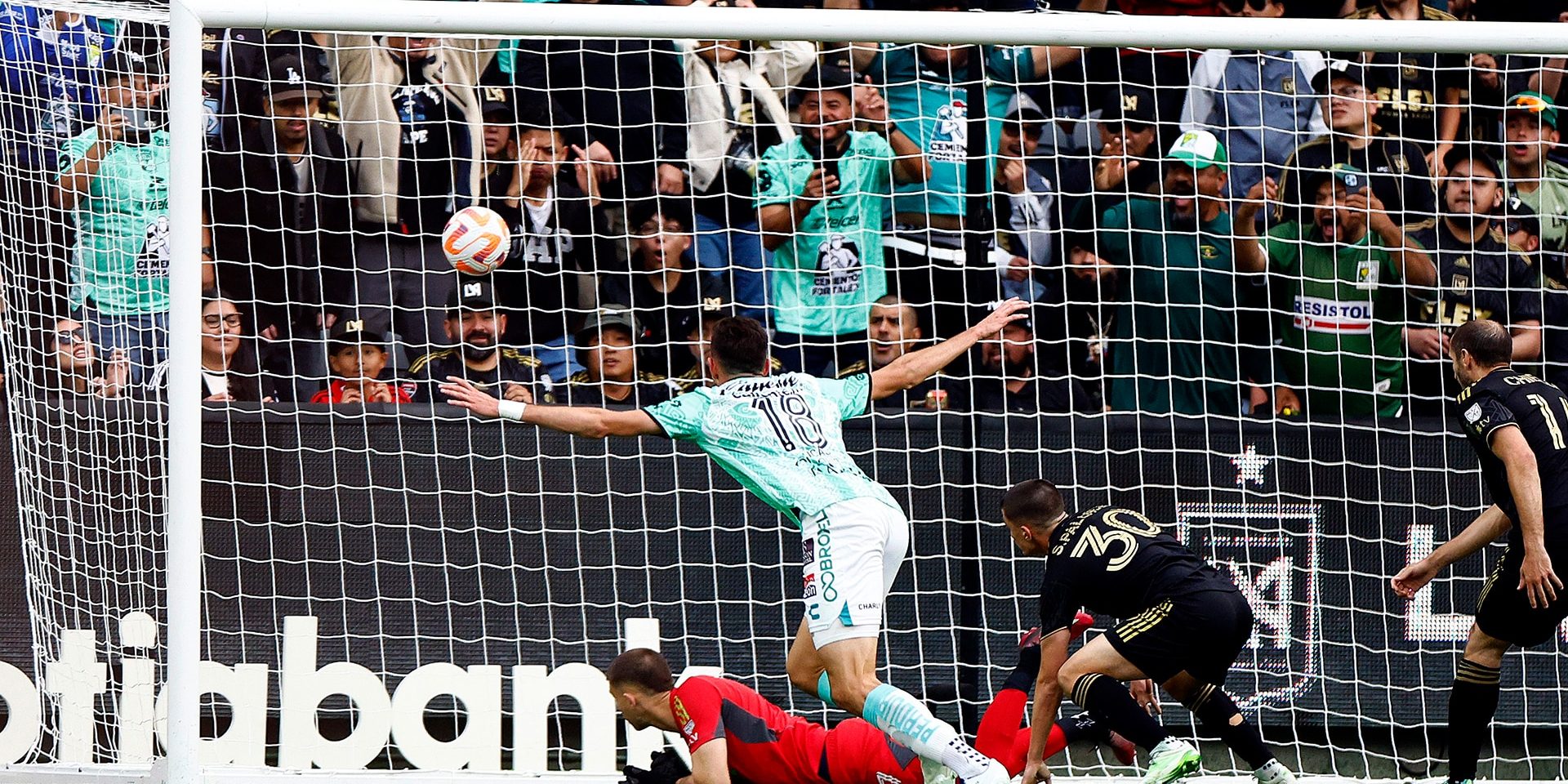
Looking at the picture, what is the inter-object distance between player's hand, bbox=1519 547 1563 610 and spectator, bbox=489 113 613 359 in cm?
413

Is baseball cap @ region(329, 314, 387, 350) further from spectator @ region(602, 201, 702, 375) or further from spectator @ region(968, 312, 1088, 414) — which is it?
spectator @ region(968, 312, 1088, 414)

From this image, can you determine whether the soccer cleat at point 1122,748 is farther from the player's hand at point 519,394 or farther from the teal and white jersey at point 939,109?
the player's hand at point 519,394

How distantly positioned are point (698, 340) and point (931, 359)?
1.92 m

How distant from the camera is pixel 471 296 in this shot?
8219 mm

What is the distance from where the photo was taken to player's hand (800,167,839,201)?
812cm

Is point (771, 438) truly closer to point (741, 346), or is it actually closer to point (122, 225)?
point (741, 346)

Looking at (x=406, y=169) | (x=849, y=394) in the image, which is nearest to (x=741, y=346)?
(x=849, y=394)

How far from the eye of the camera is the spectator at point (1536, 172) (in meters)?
8.36

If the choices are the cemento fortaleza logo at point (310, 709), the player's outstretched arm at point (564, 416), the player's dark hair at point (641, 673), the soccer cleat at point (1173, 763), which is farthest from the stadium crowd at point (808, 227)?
the soccer cleat at point (1173, 763)

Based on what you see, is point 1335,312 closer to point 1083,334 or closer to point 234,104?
A: point 1083,334

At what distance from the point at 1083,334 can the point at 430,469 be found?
315 cm

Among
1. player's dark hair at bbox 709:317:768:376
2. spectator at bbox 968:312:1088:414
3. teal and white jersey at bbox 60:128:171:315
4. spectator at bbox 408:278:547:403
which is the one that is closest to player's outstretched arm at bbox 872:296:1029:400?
player's dark hair at bbox 709:317:768:376

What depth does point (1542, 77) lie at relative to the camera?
8.96 metres

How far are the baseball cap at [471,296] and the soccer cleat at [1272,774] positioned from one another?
389cm
